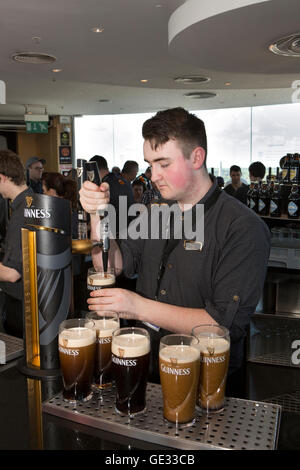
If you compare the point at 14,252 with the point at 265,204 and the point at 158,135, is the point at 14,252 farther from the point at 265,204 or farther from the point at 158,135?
the point at 265,204

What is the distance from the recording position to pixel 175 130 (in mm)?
1452

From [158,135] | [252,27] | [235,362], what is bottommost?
[235,362]

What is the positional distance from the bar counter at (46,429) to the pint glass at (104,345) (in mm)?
125

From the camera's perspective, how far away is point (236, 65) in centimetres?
537

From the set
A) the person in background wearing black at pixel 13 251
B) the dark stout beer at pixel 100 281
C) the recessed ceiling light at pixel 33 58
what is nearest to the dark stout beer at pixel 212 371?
the dark stout beer at pixel 100 281

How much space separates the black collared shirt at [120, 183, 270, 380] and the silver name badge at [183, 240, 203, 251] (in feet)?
0.05

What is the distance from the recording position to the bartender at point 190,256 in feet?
4.20

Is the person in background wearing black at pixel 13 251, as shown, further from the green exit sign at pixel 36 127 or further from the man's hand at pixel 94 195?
the green exit sign at pixel 36 127

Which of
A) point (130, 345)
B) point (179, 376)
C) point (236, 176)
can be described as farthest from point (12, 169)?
point (236, 176)

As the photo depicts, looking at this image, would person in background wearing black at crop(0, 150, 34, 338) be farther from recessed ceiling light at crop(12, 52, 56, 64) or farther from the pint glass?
recessed ceiling light at crop(12, 52, 56, 64)

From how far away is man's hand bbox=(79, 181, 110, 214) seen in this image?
51.1 inches
